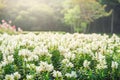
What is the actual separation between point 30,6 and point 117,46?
115 feet

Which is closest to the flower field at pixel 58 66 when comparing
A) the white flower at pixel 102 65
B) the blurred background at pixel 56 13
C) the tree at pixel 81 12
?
the white flower at pixel 102 65

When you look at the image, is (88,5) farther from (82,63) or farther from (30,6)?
(82,63)

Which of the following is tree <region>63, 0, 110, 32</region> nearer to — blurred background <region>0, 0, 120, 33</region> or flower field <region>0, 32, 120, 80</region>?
blurred background <region>0, 0, 120, 33</region>

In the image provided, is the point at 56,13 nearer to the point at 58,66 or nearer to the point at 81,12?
the point at 81,12

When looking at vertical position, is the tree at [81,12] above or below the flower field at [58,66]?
below

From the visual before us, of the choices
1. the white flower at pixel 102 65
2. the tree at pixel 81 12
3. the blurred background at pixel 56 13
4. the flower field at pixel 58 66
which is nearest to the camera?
the flower field at pixel 58 66

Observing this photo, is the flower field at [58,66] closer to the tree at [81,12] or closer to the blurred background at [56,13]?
the blurred background at [56,13]

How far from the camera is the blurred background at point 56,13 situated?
40.2 meters

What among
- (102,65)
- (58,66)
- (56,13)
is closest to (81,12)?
(56,13)

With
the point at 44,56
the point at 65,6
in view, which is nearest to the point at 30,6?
the point at 65,6

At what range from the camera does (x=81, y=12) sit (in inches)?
1601

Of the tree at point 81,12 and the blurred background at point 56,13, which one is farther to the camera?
the blurred background at point 56,13

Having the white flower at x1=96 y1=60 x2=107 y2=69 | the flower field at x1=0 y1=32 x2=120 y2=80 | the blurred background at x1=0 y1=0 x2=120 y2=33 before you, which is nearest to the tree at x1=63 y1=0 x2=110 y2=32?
the blurred background at x1=0 y1=0 x2=120 y2=33

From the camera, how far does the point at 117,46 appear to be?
26.5 feet
